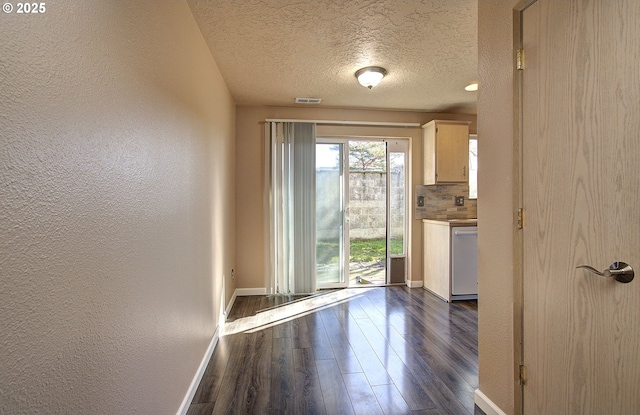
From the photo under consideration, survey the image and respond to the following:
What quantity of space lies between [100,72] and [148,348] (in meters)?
1.04

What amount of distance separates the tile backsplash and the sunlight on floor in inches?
55.0

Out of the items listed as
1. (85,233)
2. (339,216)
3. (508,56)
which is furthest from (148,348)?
(339,216)

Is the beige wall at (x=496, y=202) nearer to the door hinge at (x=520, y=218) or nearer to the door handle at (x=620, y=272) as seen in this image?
the door hinge at (x=520, y=218)

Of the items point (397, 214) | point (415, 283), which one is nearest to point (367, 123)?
point (397, 214)

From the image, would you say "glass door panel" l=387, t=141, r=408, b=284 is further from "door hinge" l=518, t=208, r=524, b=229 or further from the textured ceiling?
"door hinge" l=518, t=208, r=524, b=229

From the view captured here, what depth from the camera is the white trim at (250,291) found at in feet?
11.9

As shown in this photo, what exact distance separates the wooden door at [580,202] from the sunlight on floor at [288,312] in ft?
6.84

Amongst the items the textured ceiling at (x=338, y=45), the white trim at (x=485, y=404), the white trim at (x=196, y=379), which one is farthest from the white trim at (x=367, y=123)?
the white trim at (x=485, y=404)

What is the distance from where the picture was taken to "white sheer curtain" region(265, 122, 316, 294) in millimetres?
3602

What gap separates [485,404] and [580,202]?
1.26 meters

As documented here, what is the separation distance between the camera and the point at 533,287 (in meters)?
1.33

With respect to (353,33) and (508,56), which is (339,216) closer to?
(353,33)

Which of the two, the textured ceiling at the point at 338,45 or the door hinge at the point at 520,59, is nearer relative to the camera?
the door hinge at the point at 520,59
